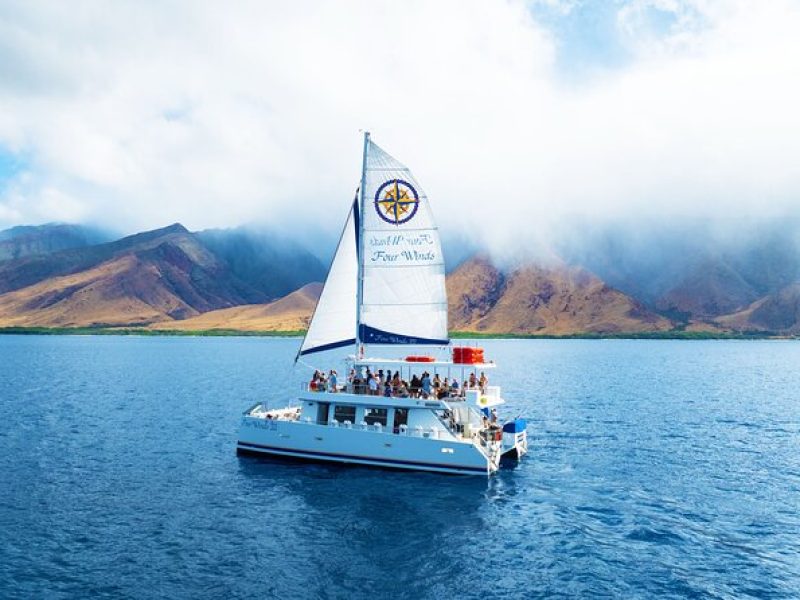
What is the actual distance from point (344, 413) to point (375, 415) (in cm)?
195

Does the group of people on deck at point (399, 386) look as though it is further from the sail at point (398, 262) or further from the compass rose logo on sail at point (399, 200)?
the compass rose logo on sail at point (399, 200)

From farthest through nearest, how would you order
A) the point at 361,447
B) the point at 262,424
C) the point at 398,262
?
1. the point at 262,424
2. the point at 398,262
3. the point at 361,447

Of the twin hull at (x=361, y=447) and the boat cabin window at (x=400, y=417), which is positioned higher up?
the boat cabin window at (x=400, y=417)

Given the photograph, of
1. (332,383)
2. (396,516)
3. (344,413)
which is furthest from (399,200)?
(396,516)

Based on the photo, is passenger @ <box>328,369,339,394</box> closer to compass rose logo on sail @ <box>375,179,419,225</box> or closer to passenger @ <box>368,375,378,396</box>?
passenger @ <box>368,375,378,396</box>

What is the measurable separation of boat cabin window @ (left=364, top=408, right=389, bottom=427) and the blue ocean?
293cm

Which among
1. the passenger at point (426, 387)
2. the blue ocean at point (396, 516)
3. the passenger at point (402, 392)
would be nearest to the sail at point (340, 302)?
the passenger at point (402, 392)

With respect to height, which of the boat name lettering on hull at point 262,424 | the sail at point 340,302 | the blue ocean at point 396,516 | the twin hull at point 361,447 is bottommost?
the blue ocean at point 396,516

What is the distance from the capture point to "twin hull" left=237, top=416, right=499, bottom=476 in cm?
3434

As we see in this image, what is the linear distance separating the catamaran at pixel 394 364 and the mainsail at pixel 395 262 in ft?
0.19

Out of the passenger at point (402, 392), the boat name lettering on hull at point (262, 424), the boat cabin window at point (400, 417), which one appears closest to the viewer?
the boat cabin window at point (400, 417)

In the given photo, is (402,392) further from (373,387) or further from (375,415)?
(375,415)

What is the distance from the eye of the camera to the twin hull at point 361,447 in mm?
34344

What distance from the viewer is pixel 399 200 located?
36094 millimetres
